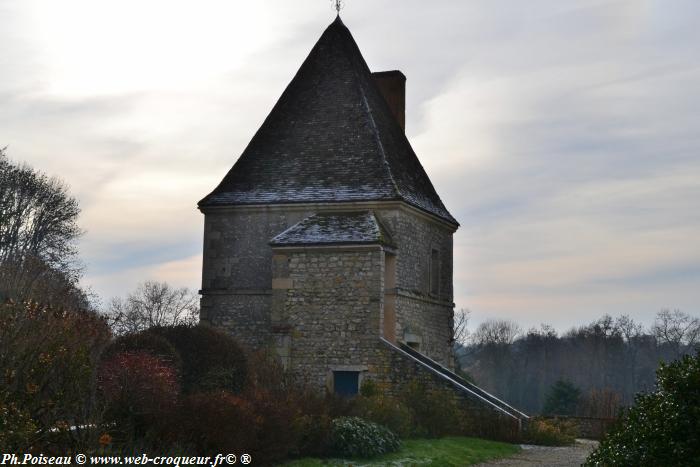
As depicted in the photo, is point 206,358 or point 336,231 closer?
point 206,358

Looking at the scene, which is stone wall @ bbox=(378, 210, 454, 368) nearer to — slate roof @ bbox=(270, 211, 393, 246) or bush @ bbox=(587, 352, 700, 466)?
slate roof @ bbox=(270, 211, 393, 246)

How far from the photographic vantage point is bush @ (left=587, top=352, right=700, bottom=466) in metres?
10.3

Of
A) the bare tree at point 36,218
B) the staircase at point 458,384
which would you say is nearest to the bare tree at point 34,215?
the bare tree at point 36,218

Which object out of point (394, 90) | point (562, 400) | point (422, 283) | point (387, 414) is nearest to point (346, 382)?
point (387, 414)

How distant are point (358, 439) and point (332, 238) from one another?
8040mm

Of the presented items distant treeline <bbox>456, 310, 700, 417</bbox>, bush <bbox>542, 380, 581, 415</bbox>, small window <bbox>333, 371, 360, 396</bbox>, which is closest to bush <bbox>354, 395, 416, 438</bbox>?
small window <bbox>333, 371, 360, 396</bbox>

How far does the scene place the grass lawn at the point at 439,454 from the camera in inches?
609

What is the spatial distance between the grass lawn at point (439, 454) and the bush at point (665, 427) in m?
4.95

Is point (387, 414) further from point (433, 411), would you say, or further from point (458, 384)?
point (458, 384)

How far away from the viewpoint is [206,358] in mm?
17688

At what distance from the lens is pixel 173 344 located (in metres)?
17.6

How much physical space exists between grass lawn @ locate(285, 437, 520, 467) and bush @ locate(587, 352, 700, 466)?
16.3 ft

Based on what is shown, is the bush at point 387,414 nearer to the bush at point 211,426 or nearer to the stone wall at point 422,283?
the stone wall at point 422,283

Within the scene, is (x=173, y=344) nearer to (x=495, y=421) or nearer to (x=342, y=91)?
(x=495, y=421)
